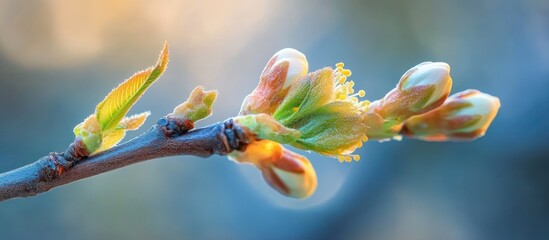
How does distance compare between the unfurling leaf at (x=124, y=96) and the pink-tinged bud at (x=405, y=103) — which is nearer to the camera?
the unfurling leaf at (x=124, y=96)

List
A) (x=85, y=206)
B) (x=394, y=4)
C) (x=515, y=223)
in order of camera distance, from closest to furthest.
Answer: (x=85, y=206)
(x=515, y=223)
(x=394, y=4)

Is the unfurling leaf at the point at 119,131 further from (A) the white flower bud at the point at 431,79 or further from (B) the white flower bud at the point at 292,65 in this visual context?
(A) the white flower bud at the point at 431,79

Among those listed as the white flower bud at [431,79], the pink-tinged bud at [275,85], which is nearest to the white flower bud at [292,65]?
the pink-tinged bud at [275,85]

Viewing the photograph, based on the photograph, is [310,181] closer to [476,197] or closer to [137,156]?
[137,156]

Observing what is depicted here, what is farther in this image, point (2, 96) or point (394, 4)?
point (394, 4)

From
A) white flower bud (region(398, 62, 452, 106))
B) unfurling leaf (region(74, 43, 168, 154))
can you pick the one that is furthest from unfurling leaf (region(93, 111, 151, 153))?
white flower bud (region(398, 62, 452, 106))

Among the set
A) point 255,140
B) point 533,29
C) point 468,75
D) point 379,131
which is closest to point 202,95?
point 255,140

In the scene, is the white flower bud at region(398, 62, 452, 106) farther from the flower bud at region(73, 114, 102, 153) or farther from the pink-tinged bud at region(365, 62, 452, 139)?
the flower bud at region(73, 114, 102, 153)
